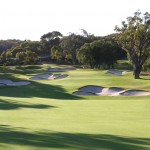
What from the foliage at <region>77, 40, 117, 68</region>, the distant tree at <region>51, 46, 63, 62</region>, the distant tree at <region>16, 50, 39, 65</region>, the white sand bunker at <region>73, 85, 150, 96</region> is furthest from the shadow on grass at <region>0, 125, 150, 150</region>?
the distant tree at <region>51, 46, 63, 62</region>

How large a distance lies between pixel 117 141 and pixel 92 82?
3807 centimetres

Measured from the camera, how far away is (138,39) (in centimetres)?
5494

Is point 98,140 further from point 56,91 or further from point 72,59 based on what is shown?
point 72,59

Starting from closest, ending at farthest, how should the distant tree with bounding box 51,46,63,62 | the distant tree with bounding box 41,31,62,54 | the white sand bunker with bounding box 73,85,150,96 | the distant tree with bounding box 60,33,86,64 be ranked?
the white sand bunker with bounding box 73,85,150,96 < the distant tree with bounding box 51,46,63,62 < the distant tree with bounding box 60,33,86,64 < the distant tree with bounding box 41,31,62,54

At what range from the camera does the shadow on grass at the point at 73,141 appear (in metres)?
9.05

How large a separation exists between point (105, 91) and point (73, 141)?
98.1ft

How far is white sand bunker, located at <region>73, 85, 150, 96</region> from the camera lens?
3712cm

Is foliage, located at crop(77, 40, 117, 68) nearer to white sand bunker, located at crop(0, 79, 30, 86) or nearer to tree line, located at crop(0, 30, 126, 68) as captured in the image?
tree line, located at crop(0, 30, 126, 68)

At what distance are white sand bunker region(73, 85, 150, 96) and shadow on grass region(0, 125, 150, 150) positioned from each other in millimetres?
26287

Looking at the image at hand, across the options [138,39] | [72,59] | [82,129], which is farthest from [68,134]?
[72,59]

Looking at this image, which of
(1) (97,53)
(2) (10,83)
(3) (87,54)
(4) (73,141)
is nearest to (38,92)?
(2) (10,83)

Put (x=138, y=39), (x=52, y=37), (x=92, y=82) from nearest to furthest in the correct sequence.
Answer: (x=92, y=82) → (x=138, y=39) → (x=52, y=37)

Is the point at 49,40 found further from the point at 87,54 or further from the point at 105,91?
the point at 105,91

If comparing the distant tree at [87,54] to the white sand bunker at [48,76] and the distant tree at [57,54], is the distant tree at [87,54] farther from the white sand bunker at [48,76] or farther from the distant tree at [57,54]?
the white sand bunker at [48,76]
